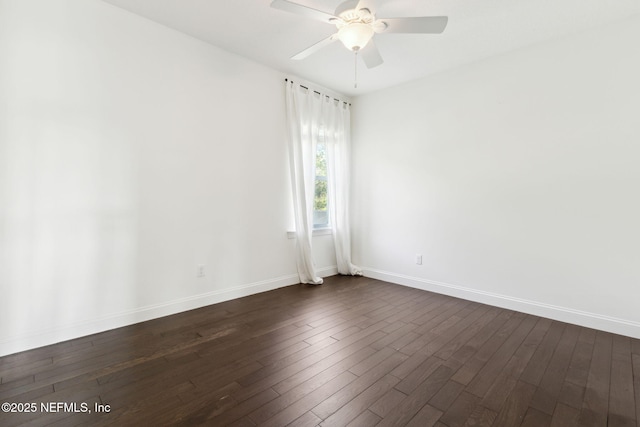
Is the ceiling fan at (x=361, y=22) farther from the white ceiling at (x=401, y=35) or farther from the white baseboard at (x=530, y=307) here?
the white baseboard at (x=530, y=307)

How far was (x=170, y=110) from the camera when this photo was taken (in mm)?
2877

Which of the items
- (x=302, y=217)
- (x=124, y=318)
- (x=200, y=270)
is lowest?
(x=124, y=318)

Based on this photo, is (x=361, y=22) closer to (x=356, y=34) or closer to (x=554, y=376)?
(x=356, y=34)

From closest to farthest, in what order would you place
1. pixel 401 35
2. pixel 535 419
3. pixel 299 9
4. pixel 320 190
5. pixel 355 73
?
pixel 535 419 < pixel 299 9 < pixel 401 35 < pixel 355 73 < pixel 320 190

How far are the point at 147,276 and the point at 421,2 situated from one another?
134 inches

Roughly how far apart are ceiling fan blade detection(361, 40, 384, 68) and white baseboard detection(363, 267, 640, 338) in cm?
270

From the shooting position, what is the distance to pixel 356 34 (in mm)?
2201

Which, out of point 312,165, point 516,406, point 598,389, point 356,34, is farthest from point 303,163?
point 598,389

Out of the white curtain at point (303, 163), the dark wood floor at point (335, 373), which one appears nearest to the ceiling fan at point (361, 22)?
the white curtain at point (303, 163)

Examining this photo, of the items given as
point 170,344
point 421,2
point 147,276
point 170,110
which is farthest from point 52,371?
→ point 421,2

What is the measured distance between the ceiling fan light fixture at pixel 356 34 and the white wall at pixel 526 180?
186 cm

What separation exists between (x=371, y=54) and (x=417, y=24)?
1.60 feet

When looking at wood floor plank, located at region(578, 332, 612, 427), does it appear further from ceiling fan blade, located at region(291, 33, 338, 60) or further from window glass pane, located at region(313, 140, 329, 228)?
window glass pane, located at region(313, 140, 329, 228)

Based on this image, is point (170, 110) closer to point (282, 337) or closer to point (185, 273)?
point (185, 273)
